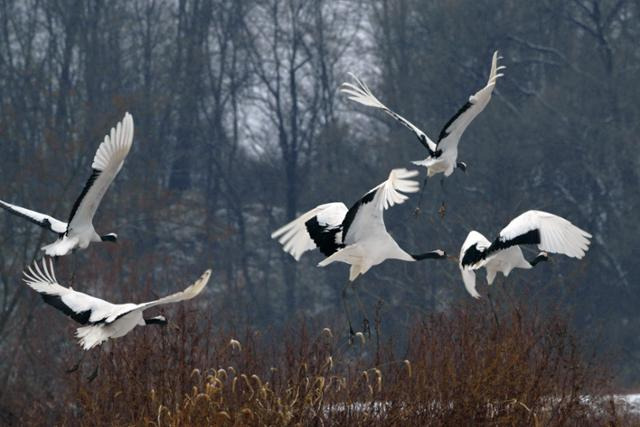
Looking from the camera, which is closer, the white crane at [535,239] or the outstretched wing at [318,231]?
the white crane at [535,239]

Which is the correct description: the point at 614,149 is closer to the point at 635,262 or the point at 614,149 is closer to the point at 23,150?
the point at 635,262

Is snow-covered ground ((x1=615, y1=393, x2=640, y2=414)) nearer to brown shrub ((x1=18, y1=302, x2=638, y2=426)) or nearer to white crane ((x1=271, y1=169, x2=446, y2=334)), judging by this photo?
brown shrub ((x1=18, y1=302, x2=638, y2=426))

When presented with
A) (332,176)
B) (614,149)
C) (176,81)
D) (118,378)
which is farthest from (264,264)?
(118,378)

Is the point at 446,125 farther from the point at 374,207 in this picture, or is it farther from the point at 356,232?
the point at 374,207

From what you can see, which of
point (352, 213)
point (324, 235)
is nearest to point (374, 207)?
point (352, 213)

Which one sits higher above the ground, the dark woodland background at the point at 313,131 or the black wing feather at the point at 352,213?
the dark woodland background at the point at 313,131

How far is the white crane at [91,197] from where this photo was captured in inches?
575

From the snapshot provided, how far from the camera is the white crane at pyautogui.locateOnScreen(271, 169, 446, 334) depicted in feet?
42.9

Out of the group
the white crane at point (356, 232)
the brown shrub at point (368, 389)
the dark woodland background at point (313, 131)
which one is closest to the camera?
the brown shrub at point (368, 389)

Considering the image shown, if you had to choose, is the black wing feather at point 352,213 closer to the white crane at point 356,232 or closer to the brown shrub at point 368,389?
the white crane at point 356,232

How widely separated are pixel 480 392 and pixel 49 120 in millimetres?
28228

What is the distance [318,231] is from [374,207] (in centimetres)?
113

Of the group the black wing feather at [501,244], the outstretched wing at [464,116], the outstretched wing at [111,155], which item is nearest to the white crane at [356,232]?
the black wing feather at [501,244]

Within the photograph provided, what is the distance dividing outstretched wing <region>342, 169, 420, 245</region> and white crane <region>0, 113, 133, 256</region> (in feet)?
7.43
